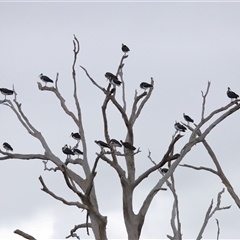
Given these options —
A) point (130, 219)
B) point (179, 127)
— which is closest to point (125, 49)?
point (179, 127)

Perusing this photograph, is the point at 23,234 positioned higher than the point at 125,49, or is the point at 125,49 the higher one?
the point at 125,49

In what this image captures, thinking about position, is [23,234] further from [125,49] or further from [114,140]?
[125,49]

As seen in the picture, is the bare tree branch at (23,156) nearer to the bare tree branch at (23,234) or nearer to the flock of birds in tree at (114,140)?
the flock of birds in tree at (114,140)

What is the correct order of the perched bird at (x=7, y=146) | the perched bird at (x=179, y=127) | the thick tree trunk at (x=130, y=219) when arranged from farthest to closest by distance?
the perched bird at (x=7, y=146) < the perched bird at (x=179, y=127) < the thick tree trunk at (x=130, y=219)

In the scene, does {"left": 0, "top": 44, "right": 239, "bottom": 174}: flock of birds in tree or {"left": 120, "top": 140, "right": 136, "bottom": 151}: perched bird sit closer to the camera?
{"left": 120, "top": 140, "right": 136, "bottom": 151}: perched bird

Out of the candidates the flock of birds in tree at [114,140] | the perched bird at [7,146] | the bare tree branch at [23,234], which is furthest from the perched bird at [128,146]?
the perched bird at [7,146]

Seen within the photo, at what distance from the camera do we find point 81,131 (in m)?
15.3

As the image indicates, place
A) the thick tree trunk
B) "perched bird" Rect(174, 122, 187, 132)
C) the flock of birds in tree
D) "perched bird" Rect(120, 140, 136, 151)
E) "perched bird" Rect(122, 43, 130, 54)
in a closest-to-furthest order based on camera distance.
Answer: the thick tree trunk < "perched bird" Rect(120, 140, 136, 151) < the flock of birds in tree < "perched bird" Rect(174, 122, 187, 132) < "perched bird" Rect(122, 43, 130, 54)

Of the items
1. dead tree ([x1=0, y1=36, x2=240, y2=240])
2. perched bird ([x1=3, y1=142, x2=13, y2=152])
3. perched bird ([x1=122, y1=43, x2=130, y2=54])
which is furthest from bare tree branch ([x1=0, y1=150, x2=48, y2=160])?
perched bird ([x1=122, y1=43, x2=130, y2=54])

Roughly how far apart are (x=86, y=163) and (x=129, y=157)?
1011mm

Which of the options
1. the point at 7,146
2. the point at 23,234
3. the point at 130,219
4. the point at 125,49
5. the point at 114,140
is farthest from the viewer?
the point at 7,146

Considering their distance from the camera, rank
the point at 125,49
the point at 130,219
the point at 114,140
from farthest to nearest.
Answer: the point at 125,49 < the point at 114,140 < the point at 130,219

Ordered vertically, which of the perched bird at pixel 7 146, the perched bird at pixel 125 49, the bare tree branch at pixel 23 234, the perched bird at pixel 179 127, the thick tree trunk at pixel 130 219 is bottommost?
the bare tree branch at pixel 23 234

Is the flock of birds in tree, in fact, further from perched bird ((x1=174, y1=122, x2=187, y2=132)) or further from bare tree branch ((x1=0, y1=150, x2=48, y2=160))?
bare tree branch ((x1=0, y1=150, x2=48, y2=160))
